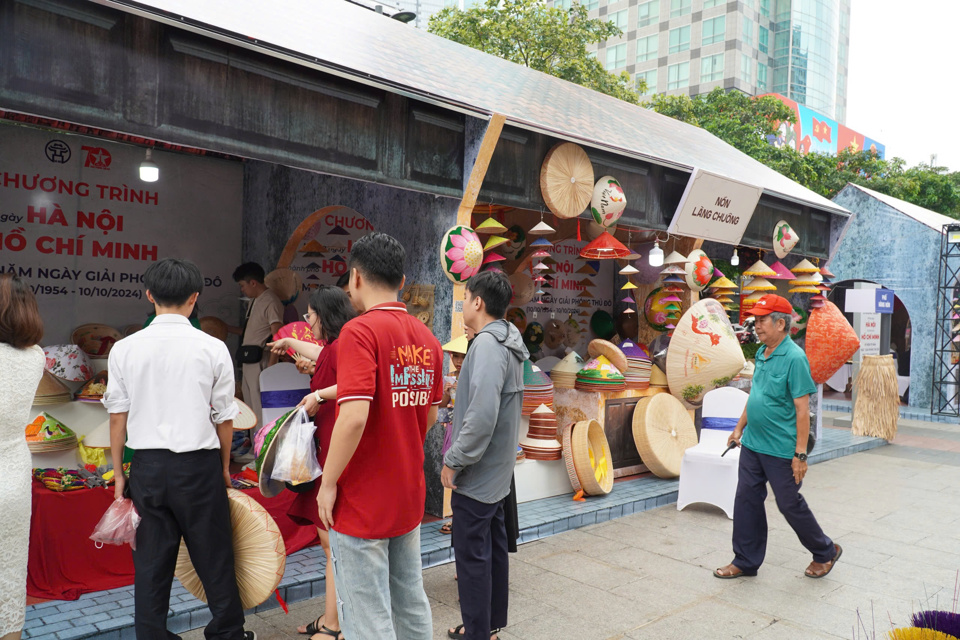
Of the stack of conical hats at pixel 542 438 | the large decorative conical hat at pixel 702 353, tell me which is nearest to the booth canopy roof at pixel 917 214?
the large decorative conical hat at pixel 702 353

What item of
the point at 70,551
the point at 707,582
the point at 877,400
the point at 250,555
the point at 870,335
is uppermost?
the point at 870,335

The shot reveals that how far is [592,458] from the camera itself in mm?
6098

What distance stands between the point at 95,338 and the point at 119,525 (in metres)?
3.23

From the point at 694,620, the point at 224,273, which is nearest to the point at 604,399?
the point at 694,620

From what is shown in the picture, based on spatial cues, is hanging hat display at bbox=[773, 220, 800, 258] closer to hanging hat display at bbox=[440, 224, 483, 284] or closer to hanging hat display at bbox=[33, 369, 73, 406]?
hanging hat display at bbox=[440, 224, 483, 284]

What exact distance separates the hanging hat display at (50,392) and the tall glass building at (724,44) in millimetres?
46084

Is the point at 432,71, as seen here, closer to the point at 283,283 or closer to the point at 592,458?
the point at 283,283

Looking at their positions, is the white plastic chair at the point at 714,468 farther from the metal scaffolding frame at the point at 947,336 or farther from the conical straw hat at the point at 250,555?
the metal scaffolding frame at the point at 947,336

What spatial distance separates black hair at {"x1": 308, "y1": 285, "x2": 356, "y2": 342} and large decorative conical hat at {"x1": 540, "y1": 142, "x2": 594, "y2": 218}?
250 centimetres

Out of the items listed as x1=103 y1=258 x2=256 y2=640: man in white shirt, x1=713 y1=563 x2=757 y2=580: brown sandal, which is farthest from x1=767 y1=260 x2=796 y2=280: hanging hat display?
x1=103 y1=258 x2=256 y2=640: man in white shirt

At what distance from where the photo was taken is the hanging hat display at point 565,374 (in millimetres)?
6371

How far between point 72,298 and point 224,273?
1.43 metres

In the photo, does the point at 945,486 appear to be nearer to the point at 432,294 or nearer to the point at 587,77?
the point at 432,294

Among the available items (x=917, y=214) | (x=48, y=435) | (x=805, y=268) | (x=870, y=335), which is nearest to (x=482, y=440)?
(x=48, y=435)
